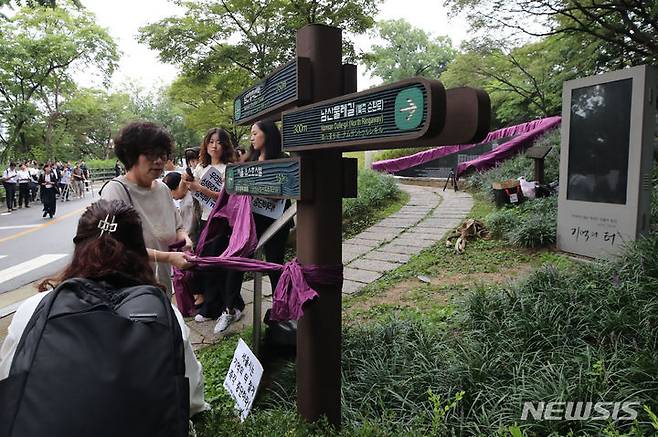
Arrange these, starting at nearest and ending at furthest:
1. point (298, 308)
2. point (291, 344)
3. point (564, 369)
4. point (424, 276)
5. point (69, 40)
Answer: point (298, 308) < point (564, 369) < point (291, 344) < point (424, 276) < point (69, 40)

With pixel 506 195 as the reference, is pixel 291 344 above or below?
below

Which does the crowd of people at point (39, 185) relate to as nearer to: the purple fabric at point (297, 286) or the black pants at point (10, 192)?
the black pants at point (10, 192)

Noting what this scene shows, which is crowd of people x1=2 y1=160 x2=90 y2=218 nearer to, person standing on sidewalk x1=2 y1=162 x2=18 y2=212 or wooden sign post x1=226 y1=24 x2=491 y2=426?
person standing on sidewalk x1=2 y1=162 x2=18 y2=212

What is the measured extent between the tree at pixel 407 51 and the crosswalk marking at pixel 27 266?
113 feet

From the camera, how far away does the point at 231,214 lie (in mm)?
3088

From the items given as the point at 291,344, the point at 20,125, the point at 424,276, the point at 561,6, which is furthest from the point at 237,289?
the point at 20,125

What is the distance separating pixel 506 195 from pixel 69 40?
22911mm

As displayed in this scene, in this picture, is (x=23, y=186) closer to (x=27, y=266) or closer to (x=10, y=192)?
(x=10, y=192)

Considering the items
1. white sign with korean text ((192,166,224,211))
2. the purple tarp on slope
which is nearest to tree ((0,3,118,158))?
the purple tarp on slope

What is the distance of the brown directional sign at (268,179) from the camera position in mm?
1975

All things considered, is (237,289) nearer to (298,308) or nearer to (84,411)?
(298,308)

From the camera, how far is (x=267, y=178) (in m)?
2.23

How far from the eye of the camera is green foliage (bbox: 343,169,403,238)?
8484 millimetres

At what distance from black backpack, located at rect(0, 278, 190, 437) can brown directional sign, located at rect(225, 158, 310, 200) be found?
0.91m
